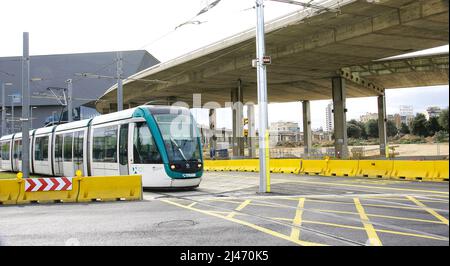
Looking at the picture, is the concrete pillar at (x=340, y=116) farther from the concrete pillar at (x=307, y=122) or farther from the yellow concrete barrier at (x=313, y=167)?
the concrete pillar at (x=307, y=122)

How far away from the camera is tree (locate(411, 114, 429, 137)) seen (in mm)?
3878

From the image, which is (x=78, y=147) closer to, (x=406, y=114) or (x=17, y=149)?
(x=17, y=149)

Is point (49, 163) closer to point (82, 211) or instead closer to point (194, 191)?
point (194, 191)

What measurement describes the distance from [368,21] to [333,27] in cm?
241

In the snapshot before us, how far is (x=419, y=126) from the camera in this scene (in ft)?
13.8

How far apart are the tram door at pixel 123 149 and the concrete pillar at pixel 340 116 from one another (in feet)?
87.8

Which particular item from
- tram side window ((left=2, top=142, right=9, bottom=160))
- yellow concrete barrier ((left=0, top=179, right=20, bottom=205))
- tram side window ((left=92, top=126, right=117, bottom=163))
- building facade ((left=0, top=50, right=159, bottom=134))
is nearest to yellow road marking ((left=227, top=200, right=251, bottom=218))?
tram side window ((left=92, top=126, right=117, bottom=163))

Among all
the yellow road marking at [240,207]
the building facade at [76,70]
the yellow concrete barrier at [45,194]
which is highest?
the building facade at [76,70]

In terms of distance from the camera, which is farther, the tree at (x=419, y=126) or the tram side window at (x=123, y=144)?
the tram side window at (x=123, y=144)

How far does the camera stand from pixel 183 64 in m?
35.2

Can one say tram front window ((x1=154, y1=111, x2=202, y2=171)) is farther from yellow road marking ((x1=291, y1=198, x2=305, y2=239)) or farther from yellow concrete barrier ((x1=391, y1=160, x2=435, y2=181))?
yellow concrete barrier ((x1=391, y1=160, x2=435, y2=181))

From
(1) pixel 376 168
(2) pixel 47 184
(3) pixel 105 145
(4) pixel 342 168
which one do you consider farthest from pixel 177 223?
(4) pixel 342 168

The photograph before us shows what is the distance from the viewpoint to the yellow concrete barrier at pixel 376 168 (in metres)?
19.1

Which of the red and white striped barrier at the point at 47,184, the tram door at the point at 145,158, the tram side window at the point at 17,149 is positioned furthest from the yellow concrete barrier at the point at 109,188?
the tram side window at the point at 17,149
